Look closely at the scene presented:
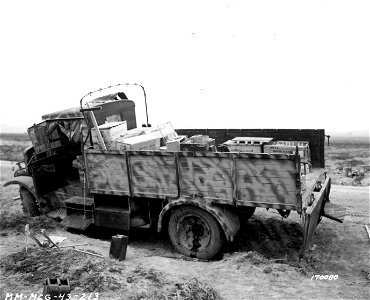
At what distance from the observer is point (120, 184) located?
290 inches

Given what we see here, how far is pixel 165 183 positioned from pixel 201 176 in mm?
708

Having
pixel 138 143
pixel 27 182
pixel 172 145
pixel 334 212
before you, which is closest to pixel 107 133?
pixel 138 143

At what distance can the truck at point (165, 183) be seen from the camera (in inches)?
245

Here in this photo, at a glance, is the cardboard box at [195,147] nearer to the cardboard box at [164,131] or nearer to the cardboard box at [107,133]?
the cardboard box at [164,131]

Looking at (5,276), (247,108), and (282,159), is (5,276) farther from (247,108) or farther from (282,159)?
(247,108)

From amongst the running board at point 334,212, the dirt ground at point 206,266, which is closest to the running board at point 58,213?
the dirt ground at point 206,266

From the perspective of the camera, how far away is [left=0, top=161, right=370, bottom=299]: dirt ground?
5145 millimetres

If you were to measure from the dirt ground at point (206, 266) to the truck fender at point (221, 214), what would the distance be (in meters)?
0.41

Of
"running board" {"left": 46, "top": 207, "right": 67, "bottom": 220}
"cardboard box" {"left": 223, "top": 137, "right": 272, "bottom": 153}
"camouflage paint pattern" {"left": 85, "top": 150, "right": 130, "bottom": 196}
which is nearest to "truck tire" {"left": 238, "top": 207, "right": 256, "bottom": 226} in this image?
"cardboard box" {"left": 223, "top": 137, "right": 272, "bottom": 153}

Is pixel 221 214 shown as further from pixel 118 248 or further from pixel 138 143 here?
pixel 138 143

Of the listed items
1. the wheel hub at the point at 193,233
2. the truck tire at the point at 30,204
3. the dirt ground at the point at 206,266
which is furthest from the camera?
the truck tire at the point at 30,204

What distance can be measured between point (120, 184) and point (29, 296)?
2.75 meters

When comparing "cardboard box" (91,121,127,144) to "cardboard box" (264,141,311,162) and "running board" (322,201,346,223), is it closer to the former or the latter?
"cardboard box" (264,141,311,162)

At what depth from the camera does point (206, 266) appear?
20.6 ft
